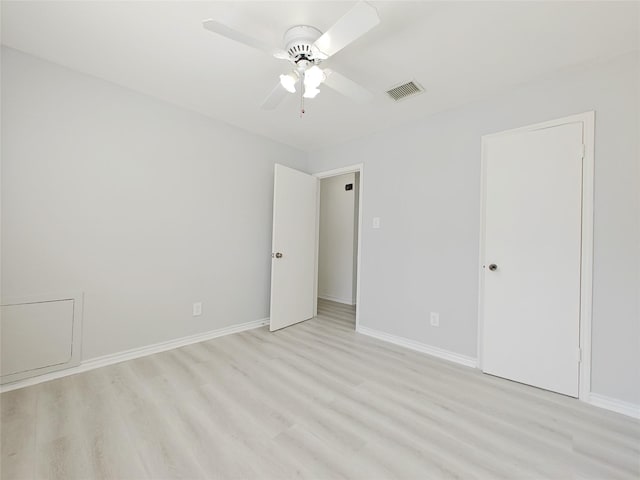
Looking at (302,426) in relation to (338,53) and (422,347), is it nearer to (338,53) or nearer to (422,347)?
(422,347)

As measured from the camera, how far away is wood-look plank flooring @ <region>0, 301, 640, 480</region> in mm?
1314

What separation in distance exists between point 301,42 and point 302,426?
7.43 ft

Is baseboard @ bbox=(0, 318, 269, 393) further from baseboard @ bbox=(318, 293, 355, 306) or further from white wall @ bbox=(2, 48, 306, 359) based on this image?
baseboard @ bbox=(318, 293, 355, 306)

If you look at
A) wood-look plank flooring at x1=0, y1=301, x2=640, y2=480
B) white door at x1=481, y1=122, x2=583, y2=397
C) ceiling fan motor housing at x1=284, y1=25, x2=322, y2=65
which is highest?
A: ceiling fan motor housing at x1=284, y1=25, x2=322, y2=65

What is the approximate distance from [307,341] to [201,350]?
1.06 meters

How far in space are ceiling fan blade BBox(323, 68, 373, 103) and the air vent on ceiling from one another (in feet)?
1.85

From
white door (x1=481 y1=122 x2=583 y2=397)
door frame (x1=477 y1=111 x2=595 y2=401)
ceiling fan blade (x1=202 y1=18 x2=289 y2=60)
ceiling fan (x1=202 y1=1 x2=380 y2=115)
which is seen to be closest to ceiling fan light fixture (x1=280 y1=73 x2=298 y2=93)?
ceiling fan (x1=202 y1=1 x2=380 y2=115)

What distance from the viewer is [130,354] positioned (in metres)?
2.43

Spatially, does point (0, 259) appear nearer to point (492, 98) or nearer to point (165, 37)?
point (165, 37)

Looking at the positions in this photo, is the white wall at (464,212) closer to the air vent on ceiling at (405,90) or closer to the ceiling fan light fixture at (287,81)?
the air vent on ceiling at (405,90)

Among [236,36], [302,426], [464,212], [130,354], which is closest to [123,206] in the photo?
[130,354]

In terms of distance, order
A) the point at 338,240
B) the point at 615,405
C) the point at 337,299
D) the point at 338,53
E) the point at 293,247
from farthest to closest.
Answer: the point at 338,240 < the point at 337,299 < the point at 293,247 < the point at 338,53 < the point at 615,405

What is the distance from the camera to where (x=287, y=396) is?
1903mm

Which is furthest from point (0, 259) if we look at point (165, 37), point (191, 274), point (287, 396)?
point (287, 396)
